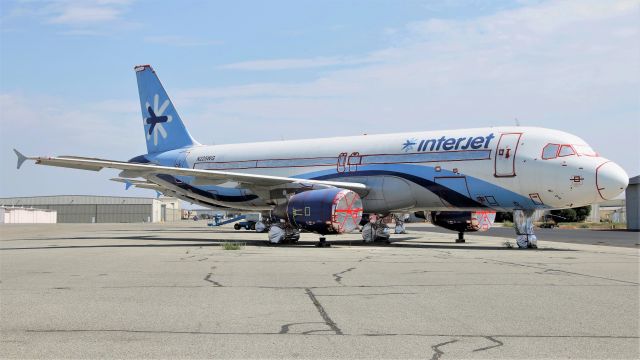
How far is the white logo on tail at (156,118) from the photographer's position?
32625 mm

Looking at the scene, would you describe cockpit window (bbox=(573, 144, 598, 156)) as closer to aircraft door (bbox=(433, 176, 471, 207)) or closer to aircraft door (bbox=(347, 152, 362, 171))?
aircraft door (bbox=(433, 176, 471, 207))

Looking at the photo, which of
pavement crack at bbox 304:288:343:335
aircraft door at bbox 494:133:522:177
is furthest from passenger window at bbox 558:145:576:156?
pavement crack at bbox 304:288:343:335

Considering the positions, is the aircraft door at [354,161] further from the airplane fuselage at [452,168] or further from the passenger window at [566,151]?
the passenger window at [566,151]

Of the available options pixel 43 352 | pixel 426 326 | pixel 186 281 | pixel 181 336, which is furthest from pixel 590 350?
pixel 186 281

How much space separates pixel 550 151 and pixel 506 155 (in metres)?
1.29

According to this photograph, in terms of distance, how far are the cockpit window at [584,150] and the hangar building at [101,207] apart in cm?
10112

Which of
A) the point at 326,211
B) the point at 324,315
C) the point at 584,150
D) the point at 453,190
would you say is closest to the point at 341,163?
the point at 326,211

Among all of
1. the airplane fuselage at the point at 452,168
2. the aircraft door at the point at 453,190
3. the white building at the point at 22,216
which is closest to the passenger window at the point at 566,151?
the airplane fuselage at the point at 452,168

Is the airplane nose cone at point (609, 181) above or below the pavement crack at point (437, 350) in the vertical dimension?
above

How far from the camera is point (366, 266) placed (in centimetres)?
1377

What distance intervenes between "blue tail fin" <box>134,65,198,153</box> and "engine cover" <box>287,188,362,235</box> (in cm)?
1191

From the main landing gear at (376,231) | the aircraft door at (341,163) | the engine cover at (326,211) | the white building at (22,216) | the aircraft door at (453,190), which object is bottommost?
the white building at (22,216)

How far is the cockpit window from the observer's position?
20459mm

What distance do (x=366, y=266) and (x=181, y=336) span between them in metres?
7.75
